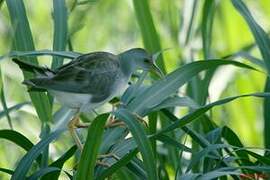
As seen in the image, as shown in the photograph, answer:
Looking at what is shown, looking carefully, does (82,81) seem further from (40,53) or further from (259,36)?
(259,36)

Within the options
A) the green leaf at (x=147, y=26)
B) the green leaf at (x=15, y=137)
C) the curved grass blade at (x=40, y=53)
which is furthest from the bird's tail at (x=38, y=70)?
the green leaf at (x=147, y=26)

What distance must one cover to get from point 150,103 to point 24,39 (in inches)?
22.6

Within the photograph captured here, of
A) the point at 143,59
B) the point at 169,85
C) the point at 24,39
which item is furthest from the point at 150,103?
the point at 24,39

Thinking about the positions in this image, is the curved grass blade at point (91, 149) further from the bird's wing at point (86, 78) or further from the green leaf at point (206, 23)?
the green leaf at point (206, 23)

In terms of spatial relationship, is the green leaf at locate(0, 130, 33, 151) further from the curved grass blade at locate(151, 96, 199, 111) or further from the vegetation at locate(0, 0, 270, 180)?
the curved grass blade at locate(151, 96, 199, 111)

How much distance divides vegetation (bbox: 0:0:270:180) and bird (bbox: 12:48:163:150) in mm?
98

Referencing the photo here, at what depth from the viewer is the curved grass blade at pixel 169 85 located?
319cm

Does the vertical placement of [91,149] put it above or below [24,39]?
below

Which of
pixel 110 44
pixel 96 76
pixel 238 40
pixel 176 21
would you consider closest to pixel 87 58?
pixel 96 76

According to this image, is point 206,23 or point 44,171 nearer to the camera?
point 44,171

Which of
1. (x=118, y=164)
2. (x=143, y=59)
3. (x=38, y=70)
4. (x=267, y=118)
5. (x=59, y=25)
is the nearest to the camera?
(x=118, y=164)

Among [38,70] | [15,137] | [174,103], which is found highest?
[38,70]

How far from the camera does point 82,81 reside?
3082 mm

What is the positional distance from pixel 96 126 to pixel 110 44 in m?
2.89
